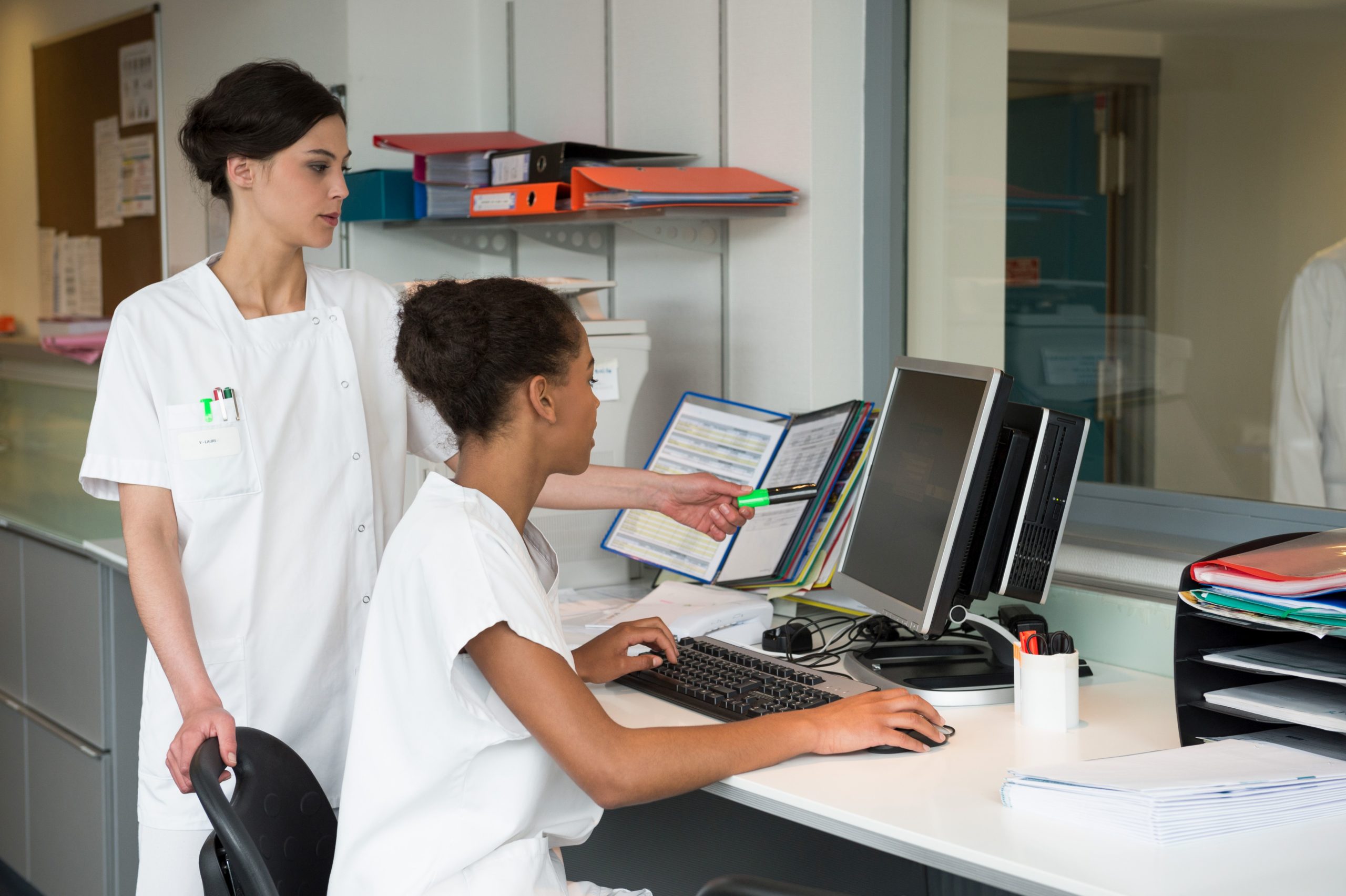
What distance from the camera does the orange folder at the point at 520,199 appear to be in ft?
8.07

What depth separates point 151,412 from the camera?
170 cm

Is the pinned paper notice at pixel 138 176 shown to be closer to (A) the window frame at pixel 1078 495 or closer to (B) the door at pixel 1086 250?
(A) the window frame at pixel 1078 495

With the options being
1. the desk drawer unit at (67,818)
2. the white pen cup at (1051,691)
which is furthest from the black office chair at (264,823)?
the desk drawer unit at (67,818)

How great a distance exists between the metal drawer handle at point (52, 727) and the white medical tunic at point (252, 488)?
891 mm

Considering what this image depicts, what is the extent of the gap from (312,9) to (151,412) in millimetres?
1885

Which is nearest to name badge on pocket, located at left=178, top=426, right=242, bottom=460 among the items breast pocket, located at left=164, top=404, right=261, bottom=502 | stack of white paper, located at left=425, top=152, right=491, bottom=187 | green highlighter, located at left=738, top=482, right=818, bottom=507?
breast pocket, located at left=164, top=404, right=261, bottom=502

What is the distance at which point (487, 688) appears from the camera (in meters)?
1.34

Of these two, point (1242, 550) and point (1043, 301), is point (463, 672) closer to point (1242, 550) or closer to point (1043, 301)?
point (1242, 550)

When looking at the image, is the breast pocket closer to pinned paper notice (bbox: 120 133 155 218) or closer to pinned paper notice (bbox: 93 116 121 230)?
pinned paper notice (bbox: 120 133 155 218)

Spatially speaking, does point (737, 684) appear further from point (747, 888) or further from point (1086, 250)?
point (1086, 250)

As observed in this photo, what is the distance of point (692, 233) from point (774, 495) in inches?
33.2

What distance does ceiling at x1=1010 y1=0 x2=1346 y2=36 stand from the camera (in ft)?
6.48

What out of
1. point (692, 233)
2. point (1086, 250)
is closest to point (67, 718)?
point (692, 233)

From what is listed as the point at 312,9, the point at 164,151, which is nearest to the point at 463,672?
the point at 312,9
